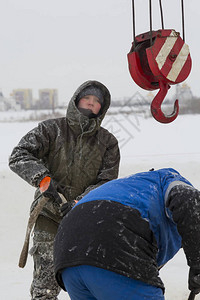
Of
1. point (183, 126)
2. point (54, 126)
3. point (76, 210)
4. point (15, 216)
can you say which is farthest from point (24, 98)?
point (76, 210)

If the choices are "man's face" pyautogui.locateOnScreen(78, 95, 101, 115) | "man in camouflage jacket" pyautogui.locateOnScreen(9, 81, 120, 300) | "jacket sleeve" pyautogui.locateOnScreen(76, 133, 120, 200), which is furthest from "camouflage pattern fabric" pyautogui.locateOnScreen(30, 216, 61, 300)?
"man's face" pyautogui.locateOnScreen(78, 95, 101, 115)

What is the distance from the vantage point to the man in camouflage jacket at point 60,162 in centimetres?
275

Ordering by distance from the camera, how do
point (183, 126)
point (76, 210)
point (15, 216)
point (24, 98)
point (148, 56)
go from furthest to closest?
point (24, 98) → point (183, 126) → point (15, 216) → point (148, 56) → point (76, 210)

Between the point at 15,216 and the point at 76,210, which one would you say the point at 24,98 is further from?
the point at 76,210

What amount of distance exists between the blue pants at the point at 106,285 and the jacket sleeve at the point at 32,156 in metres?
1.14

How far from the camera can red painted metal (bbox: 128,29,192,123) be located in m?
2.51

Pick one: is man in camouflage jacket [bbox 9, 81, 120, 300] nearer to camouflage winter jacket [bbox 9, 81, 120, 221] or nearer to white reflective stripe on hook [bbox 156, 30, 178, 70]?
camouflage winter jacket [bbox 9, 81, 120, 221]

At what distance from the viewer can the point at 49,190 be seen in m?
2.64

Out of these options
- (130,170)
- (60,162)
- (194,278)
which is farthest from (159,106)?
(130,170)

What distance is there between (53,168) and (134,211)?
140 cm

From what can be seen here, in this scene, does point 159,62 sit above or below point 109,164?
above

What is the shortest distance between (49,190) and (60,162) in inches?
11.9

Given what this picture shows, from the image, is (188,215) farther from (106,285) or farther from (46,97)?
(46,97)

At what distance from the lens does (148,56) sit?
8.18 ft
